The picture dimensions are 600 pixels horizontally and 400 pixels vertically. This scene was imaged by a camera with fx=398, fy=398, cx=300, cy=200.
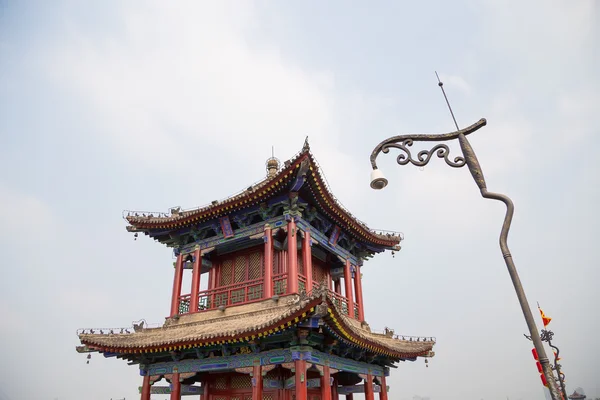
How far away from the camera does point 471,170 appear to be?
5.27 m

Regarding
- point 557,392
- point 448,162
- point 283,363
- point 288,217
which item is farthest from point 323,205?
point 557,392

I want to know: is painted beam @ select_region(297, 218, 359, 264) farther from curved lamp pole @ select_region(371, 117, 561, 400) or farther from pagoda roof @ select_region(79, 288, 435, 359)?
curved lamp pole @ select_region(371, 117, 561, 400)

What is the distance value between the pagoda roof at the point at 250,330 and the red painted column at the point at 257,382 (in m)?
1.24

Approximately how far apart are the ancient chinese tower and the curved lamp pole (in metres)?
4.74

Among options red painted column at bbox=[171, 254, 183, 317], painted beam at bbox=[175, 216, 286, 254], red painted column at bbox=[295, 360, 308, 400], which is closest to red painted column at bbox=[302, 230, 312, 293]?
painted beam at bbox=[175, 216, 286, 254]

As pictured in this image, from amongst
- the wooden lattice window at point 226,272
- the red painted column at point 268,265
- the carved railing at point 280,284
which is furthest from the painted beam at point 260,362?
the wooden lattice window at point 226,272

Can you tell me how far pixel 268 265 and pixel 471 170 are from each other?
9903mm

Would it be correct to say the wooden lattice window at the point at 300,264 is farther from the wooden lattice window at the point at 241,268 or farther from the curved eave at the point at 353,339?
the curved eave at the point at 353,339

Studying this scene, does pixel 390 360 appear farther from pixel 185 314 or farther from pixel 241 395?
pixel 185 314

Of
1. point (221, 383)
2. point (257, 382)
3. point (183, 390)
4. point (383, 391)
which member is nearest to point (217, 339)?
point (257, 382)

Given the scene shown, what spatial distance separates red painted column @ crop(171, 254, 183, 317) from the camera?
15.8 meters

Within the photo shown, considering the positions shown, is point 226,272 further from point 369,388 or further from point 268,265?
point 369,388

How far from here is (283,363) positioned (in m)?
11.5

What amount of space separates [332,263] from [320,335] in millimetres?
6887
